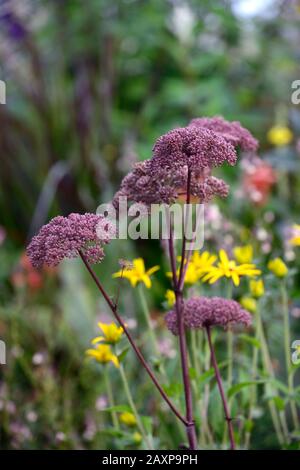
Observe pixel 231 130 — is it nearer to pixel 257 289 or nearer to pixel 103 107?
pixel 257 289

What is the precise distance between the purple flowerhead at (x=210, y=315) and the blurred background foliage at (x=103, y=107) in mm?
896

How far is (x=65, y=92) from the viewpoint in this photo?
2.95 metres

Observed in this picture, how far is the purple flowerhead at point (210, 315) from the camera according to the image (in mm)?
915

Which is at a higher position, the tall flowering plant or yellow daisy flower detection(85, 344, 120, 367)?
the tall flowering plant

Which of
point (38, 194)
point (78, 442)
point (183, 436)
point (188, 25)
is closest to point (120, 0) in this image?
point (188, 25)

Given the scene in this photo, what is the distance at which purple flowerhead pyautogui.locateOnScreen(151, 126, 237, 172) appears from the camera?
2.57 ft

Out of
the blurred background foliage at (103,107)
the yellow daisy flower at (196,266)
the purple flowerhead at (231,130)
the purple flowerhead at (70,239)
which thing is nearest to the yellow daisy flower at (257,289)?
the yellow daisy flower at (196,266)

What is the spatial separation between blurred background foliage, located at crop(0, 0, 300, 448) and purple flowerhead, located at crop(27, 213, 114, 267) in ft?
3.28

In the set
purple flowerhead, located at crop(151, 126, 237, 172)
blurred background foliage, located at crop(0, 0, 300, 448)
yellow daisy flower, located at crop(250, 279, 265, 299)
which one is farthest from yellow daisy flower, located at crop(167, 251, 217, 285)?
blurred background foliage, located at crop(0, 0, 300, 448)

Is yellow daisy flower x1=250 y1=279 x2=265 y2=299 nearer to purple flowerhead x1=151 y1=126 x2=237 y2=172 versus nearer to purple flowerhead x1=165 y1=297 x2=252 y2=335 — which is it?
purple flowerhead x1=165 y1=297 x2=252 y2=335

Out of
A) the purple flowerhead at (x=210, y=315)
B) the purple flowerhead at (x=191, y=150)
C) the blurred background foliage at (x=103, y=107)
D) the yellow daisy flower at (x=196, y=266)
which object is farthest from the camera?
the blurred background foliage at (x=103, y=107)

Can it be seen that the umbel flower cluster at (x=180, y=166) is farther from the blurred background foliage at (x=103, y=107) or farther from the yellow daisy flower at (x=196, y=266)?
the blurred background foliage at (x=103, y=107)
